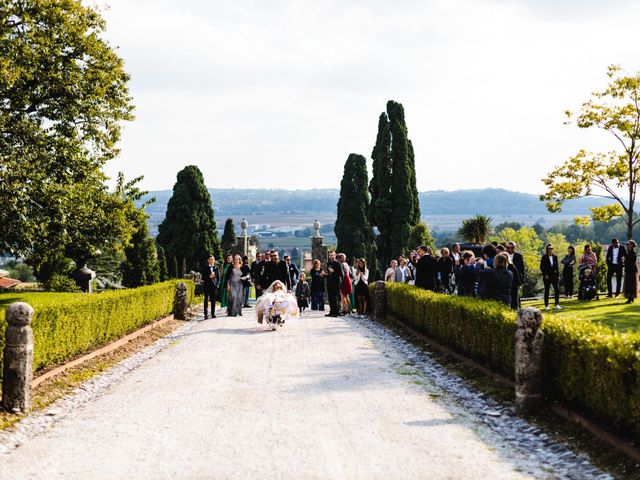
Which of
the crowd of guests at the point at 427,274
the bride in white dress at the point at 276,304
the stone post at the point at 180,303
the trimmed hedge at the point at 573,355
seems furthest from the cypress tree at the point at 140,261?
the trimmed hedge at the point at 573,355

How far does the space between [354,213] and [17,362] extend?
178 ft

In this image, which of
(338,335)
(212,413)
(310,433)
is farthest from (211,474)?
(338,335)

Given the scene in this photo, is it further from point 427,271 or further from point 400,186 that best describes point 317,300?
point 400,186

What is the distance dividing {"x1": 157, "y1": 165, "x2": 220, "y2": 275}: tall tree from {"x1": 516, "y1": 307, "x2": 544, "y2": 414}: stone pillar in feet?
169

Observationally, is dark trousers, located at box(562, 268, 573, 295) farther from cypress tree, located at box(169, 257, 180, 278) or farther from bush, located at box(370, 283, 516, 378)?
cypress tree, located at box(169, 257, 180, 278)

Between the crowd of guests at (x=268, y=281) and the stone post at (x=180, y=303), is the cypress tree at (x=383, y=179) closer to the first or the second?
A: the crowd of guests at (x=268, y=281)

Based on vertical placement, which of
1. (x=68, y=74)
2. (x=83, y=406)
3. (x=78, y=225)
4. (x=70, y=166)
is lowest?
(x=83, y=406)

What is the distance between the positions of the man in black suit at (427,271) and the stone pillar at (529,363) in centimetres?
870

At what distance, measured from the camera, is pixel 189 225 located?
5956 cm

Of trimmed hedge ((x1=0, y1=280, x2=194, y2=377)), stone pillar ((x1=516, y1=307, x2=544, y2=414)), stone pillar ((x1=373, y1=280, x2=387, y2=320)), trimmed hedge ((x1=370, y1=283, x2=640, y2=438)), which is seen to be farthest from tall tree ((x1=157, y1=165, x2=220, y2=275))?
stone pillar ((x1=516, y1=307, x2=544, y2=414))

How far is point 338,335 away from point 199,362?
183 inches

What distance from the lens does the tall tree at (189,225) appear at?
195 feet

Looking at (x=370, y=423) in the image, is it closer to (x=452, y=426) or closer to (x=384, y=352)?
(x=452, y=426)

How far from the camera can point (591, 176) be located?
95.4ft
